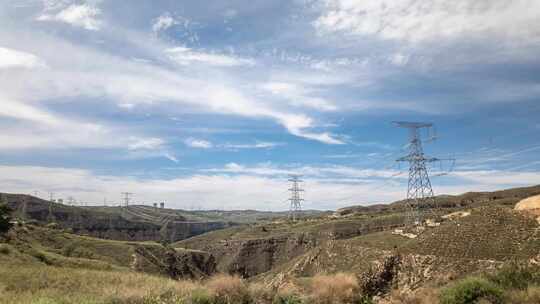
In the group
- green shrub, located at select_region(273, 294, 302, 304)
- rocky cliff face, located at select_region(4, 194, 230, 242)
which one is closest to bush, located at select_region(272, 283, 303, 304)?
green shrub, located at select_region(273, 294, 302, 304)

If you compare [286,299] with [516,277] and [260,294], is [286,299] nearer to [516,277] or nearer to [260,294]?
[260,294]

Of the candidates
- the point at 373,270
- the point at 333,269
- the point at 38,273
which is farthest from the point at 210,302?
the point at 333,269

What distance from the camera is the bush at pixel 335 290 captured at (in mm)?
22148

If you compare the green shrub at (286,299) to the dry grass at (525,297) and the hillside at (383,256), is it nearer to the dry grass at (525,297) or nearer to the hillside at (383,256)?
the hillside at (383,256)

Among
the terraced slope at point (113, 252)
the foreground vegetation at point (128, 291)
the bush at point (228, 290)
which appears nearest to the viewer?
the foreground vegetation at point (128, 291)

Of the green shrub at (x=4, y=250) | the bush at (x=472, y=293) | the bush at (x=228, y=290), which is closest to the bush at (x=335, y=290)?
the bush at (x=228, y=290)

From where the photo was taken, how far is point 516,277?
2598 cm

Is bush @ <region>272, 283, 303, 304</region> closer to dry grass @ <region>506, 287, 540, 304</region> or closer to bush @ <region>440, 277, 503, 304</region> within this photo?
bush @ <region>440, 277, 503, 304</region>

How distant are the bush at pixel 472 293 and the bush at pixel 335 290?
193 inches

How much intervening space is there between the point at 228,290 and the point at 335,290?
7634 mm

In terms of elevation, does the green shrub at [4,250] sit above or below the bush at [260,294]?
above

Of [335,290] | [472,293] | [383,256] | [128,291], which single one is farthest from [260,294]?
[383,256]

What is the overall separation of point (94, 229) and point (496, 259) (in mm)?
146987

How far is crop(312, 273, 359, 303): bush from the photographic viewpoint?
872 inches
